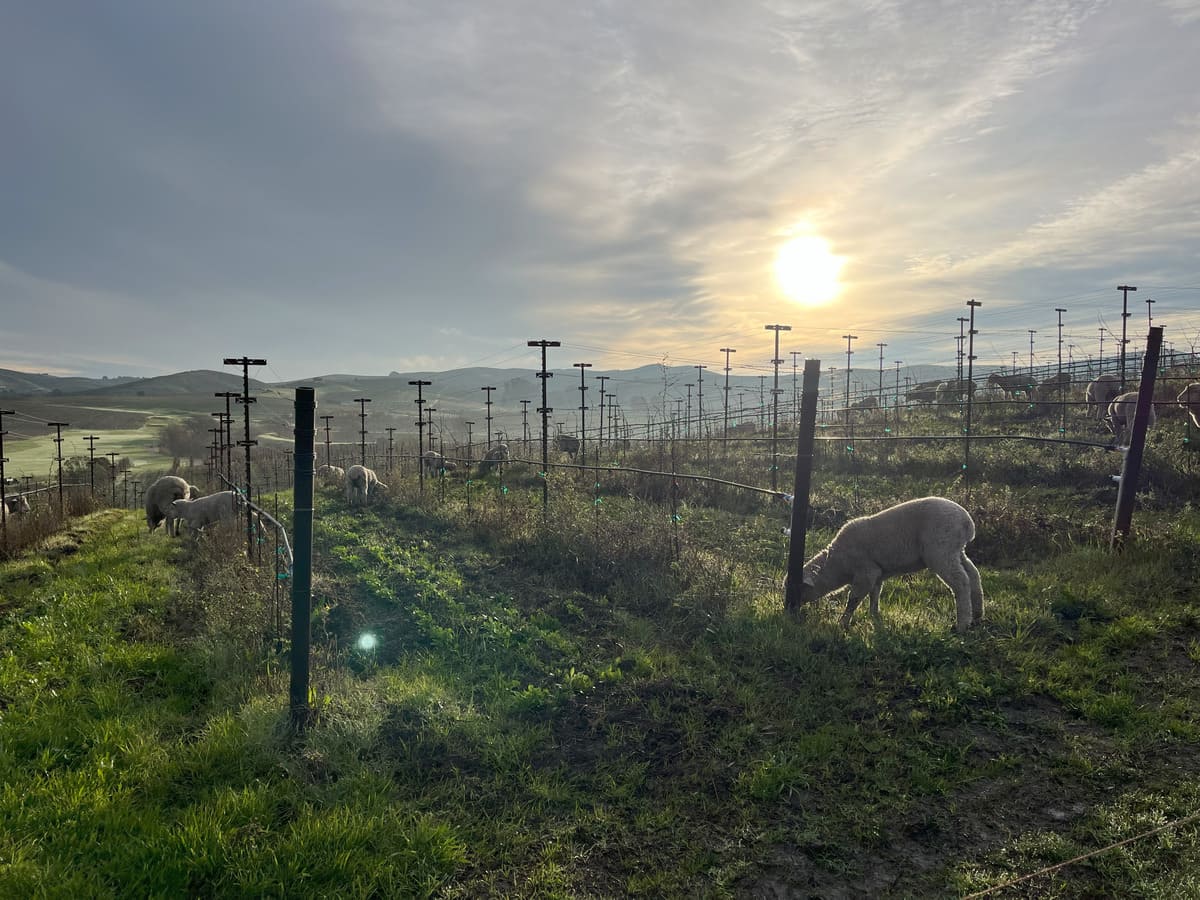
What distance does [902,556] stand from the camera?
25.4ft

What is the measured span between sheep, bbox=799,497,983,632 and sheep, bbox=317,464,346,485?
26188 millimetres

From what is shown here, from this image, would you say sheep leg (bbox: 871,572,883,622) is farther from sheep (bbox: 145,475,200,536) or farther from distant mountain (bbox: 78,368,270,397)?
distant mountain (bbox: 78,368,270,397)

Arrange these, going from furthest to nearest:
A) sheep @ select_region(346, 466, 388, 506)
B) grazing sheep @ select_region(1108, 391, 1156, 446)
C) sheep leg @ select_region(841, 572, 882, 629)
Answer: sheep @ select_region(346, 466, 388, 506) < grazing sheep @ select_region(1108, 391, 1156, 446) < sheep leg @ select_region(841, 572, 882, 629)

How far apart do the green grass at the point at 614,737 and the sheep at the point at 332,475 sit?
787 inches

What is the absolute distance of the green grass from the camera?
3758mm

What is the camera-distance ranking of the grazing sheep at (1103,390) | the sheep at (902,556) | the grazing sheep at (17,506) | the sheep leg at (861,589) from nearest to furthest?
1. the sheep at (902,556)
2. the sheep leg at (861,589)
3. the grazing sheep at (1103,390)
4. the grazing sheep at (17,506)

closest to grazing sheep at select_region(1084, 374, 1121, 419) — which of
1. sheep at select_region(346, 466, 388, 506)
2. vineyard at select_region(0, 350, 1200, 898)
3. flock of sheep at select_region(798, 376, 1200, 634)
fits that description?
vineyard at select_region(0, 350, 1200, 898)

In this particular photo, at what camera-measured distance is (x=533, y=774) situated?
484cm

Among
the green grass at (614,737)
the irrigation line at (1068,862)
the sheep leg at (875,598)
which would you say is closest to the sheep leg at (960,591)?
the green grass at (614,737)

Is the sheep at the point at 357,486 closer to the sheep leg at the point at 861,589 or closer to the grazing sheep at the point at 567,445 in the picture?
the grazing sheep at the point at 567,445

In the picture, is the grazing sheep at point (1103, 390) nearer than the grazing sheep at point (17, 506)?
Yes

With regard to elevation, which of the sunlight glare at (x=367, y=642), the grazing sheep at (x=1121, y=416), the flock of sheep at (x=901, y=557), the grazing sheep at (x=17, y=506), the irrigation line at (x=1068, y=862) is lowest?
the grazing sheep at (x=17, y=506)

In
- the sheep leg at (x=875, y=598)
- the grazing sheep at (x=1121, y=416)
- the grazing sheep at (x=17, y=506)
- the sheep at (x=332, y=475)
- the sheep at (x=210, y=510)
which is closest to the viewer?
the sheep leg at (x=875, y=598)

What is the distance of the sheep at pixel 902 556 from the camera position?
7.26 meters
